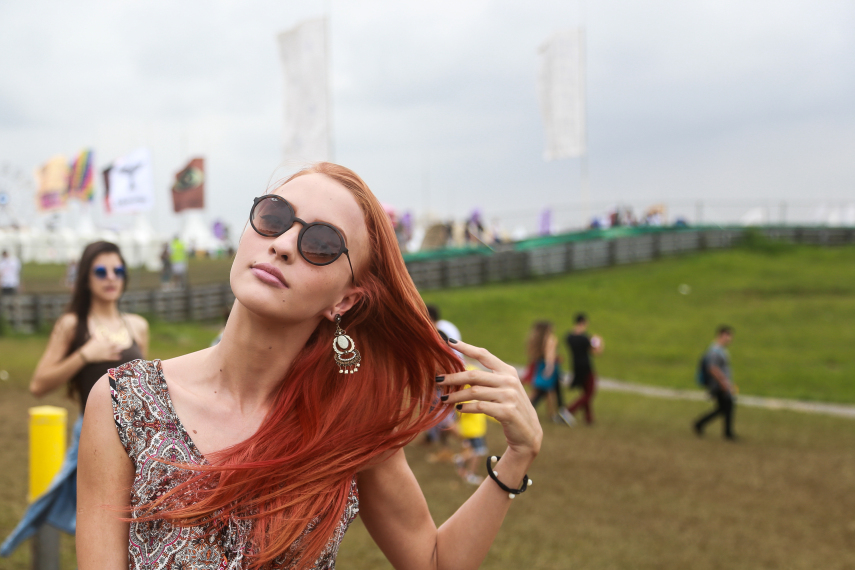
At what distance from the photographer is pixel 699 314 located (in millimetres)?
23969

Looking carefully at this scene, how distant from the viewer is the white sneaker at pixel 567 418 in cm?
1237

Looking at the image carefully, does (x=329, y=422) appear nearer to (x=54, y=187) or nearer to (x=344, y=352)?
(x=344, y=352)

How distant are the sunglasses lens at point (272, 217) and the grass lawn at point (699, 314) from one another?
54.7ft

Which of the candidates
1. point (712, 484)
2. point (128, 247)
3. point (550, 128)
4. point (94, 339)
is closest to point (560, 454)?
point (712, 484)

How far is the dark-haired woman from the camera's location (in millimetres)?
3930

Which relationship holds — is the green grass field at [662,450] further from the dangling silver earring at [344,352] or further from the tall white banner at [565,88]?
the tall white banner at [565,88]

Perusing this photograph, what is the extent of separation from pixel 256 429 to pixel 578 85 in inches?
1082

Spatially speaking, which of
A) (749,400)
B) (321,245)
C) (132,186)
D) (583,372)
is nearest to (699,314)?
(749,400)

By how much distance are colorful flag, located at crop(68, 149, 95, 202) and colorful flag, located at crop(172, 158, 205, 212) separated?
23.9 meters

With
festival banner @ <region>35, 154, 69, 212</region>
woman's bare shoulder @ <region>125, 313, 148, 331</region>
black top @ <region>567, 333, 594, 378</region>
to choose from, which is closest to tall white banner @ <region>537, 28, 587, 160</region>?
black top @ <region>567, 333, 594, 378</region>

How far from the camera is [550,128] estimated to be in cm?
2762

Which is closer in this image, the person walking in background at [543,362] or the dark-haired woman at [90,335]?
the dark-haired woman at [90,335]

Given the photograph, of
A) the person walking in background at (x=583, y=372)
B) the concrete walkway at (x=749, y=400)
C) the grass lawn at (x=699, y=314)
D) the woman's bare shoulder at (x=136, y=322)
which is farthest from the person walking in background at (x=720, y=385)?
the woman's bare shoulder at (x=136, y=322)

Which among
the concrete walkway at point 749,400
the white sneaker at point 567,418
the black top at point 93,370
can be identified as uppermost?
the black top at point 93,370
